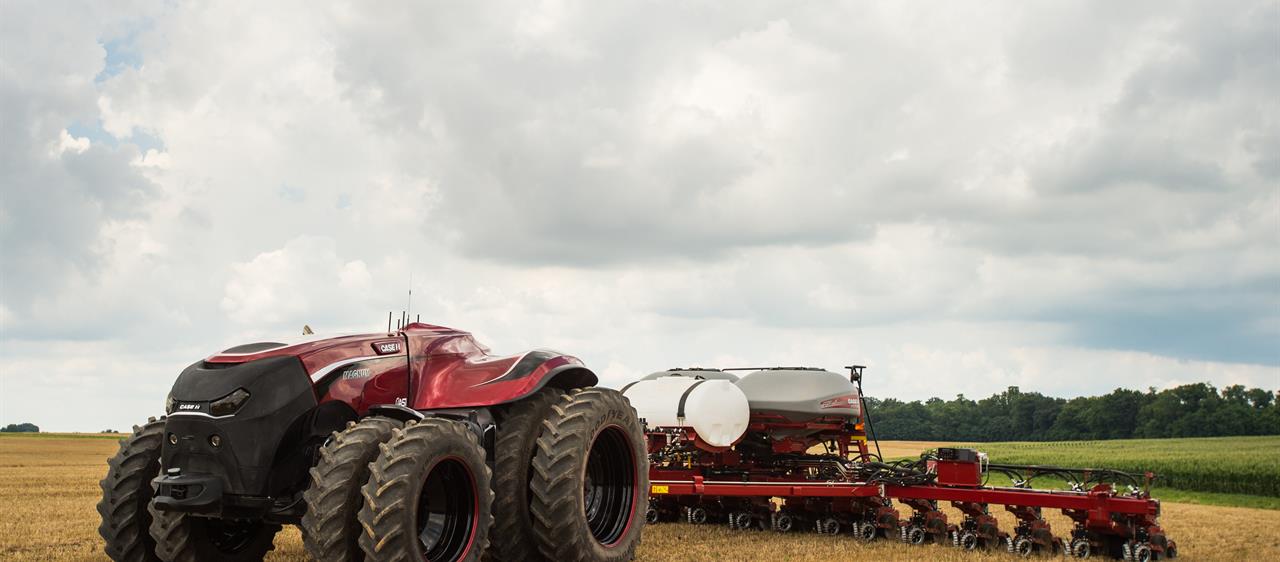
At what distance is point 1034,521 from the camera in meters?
13.2

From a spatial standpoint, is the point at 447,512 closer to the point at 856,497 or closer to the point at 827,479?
the point at 856,497

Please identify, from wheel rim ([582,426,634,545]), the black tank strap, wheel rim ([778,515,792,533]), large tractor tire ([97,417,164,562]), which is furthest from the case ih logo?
large tractor tire ([97,417,164,562])

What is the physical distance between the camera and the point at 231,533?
9.49 meters

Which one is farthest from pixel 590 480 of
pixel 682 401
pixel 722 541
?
pixel 682 401

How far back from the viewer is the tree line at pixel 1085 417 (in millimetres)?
73875

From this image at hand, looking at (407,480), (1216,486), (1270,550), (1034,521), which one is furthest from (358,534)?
(1216,486)

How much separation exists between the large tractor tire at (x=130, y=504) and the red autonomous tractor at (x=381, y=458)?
12mm

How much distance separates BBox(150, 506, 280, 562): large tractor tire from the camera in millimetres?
8578

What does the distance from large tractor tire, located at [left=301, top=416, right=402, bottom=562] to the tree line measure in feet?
220

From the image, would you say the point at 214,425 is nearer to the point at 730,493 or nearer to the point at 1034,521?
the point at 730,493

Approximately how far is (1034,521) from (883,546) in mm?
1885

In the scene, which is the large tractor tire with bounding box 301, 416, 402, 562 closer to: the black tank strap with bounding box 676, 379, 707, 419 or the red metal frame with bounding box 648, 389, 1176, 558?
the red metal frame with bounding box 648, 389, 1176, 558

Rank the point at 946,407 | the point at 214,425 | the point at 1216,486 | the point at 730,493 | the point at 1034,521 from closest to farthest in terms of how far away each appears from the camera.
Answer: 1. the point at 214,425
2. the point at 1034,521
3. the point at 730,493
4. the point at 1216,486
5. the point at 946,407

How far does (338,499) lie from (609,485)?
143 inches
